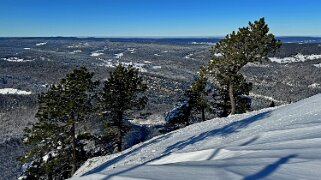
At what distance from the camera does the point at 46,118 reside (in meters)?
23.8

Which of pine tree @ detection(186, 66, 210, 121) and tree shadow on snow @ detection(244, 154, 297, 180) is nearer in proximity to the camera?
tree shadow on snow @ detection(244, 154, 297, 180)

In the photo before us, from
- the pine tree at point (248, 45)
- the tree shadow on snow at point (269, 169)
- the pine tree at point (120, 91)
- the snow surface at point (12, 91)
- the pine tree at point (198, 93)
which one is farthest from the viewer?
the snow surface at point (12, 91)

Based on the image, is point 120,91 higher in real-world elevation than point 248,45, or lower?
lower

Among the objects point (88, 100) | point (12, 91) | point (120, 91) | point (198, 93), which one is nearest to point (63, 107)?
point (88, 100)

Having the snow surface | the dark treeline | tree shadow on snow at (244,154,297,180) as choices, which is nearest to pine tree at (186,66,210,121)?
the dark treeline

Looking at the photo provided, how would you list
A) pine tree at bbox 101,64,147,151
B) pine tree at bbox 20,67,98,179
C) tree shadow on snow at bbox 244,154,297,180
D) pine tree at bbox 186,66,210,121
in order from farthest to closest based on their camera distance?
pine tree at bbox 186,66,210,121
pine tree at bbox 101,64,147,151
pine tree at bbox 20,67,98,179
tree shadow on snow at bbox 244,154,297,180

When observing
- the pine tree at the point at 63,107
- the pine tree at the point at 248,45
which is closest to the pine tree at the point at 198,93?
the pine tree at the point at 248,45

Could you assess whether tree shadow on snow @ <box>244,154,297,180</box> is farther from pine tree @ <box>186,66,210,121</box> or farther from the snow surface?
the snow surface

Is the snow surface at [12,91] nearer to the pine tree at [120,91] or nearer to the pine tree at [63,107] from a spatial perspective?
the pine tree at [120,91]

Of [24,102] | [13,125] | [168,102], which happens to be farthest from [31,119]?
[168,102]

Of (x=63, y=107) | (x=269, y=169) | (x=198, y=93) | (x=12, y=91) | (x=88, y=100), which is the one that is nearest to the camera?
(x=269, y=169)

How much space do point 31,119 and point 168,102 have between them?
4761 centimetres

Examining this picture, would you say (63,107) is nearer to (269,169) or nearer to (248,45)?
(248,45)

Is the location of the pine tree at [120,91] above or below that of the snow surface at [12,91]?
above
